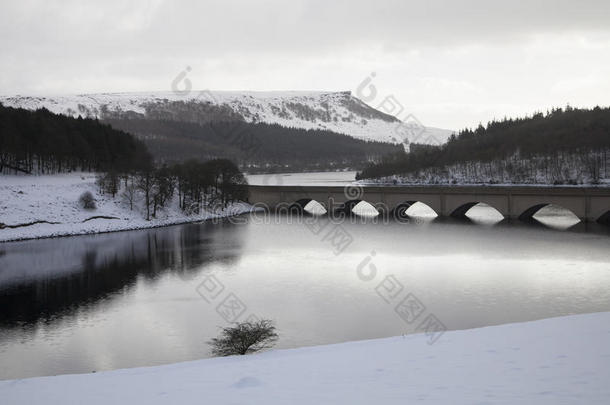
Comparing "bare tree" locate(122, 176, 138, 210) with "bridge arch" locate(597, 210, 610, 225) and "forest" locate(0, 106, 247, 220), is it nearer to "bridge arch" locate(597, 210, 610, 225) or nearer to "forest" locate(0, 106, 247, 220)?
"forest" locate(0, 106, 247, 220)

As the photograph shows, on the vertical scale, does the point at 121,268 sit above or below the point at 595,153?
below

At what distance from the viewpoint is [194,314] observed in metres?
21.6

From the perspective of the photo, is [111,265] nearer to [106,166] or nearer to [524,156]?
[106,166]

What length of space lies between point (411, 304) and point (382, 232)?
25.9m

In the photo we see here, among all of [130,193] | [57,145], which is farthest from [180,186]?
[57,145]

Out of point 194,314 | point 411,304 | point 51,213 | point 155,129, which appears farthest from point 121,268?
point 155,129

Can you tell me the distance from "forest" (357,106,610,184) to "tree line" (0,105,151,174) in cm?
5747

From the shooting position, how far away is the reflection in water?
18.2 meters

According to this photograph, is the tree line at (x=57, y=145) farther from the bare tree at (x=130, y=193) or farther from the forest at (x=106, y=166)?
Result: the bare tree at (x=130, y=193)

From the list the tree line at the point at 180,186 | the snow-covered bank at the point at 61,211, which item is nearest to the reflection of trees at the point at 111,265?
the snow-covered bank at the point at 61,211

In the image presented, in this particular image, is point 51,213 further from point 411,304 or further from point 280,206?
point 411,304

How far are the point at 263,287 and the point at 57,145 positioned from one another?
161 ft

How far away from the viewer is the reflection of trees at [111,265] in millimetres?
23422

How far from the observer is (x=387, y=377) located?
9586 mm
